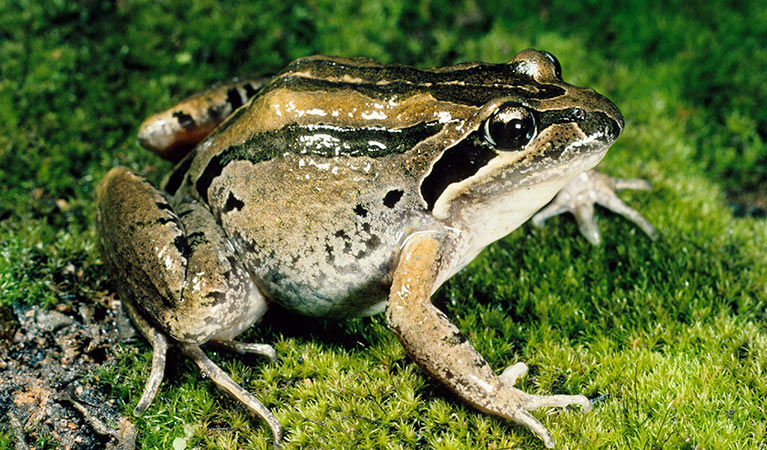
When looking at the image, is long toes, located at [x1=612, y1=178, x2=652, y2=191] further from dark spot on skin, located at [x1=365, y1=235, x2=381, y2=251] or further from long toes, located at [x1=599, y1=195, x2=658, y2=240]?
dark spot on skin, located at [x1=365, y1=235, x2=381, y2=251]

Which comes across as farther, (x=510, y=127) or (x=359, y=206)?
(x=359, y=206)

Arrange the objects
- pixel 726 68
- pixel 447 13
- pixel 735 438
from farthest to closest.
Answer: pixel 447 13
pixel 726 68
pixel 735 438

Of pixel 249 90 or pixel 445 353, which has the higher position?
pixel 249 90

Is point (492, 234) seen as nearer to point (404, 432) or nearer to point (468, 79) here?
point (468, 79)

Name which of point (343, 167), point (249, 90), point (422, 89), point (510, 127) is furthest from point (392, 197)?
point (249, 90)

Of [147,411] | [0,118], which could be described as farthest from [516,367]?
[0,118]

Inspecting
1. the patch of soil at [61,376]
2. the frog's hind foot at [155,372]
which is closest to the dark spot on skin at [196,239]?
the frog's hind foot at [155,372]

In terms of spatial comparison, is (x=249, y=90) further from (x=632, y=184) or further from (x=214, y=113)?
(x=632, y=184)
